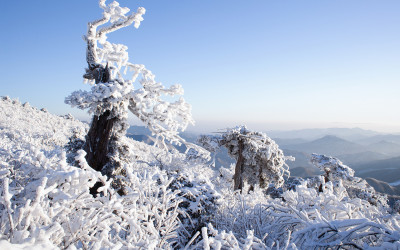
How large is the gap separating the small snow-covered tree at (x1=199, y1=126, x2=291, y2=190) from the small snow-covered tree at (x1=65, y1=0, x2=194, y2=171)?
7503 mm

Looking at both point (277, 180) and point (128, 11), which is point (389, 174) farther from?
point (128, 11)

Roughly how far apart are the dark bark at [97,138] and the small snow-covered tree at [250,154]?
8381mm

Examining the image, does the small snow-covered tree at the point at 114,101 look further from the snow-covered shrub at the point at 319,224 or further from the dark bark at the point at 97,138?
the snow-covered shrub at the point at 319,224

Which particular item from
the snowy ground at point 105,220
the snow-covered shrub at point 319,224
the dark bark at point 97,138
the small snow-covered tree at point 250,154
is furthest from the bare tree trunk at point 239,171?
the dark bark at point 97,138

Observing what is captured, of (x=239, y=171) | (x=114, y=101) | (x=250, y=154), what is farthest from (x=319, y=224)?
(x=239, y=171)

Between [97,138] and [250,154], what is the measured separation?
9.81 metres

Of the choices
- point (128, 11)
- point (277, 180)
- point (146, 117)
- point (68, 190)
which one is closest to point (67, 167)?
point (68, 190)

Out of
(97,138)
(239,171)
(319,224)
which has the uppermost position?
(97,138)

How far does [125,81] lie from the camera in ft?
17.6

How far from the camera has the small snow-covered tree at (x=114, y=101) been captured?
15.9 feet

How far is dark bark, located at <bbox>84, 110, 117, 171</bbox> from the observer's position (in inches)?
221

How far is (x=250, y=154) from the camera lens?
43.2 ft

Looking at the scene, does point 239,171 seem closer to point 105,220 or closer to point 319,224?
point 319,224

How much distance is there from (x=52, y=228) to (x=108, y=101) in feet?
12.7
